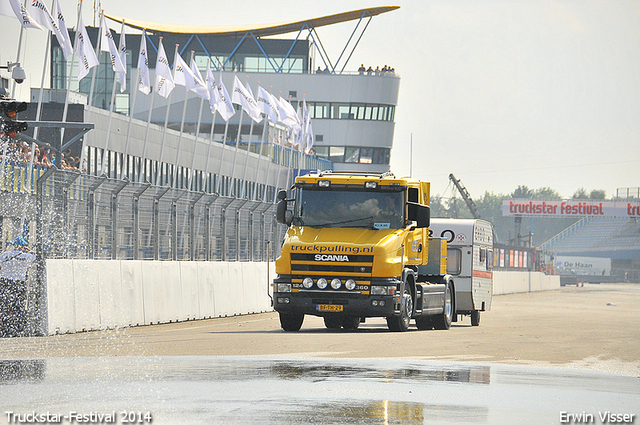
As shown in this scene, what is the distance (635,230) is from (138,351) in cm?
14691

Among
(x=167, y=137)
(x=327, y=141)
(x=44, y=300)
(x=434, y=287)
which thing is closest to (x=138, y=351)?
(x=44, y=300)

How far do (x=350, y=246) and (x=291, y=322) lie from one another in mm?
2501

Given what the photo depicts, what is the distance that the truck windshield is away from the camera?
805 inches

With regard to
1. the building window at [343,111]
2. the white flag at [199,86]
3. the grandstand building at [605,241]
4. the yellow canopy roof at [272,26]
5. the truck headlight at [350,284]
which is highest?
the yellow canopy roof at [272,26]

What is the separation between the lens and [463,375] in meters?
12.7

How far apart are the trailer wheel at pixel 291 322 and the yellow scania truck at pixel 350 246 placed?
6 cm

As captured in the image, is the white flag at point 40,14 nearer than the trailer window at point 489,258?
No

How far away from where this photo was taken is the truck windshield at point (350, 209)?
2044cm

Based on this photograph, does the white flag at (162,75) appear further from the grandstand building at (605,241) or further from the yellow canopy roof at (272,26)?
the grandstand building at (605,241)

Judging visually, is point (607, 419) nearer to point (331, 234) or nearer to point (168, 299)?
point (331, 234)

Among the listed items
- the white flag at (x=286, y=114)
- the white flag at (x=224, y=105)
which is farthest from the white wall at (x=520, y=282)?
the white flag at (x=224, y=105)

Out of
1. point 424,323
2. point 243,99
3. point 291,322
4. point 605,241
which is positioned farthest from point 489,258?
point 605,241

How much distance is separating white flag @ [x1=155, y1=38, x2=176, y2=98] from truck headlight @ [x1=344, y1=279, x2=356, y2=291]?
21823mm

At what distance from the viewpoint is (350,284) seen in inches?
792
